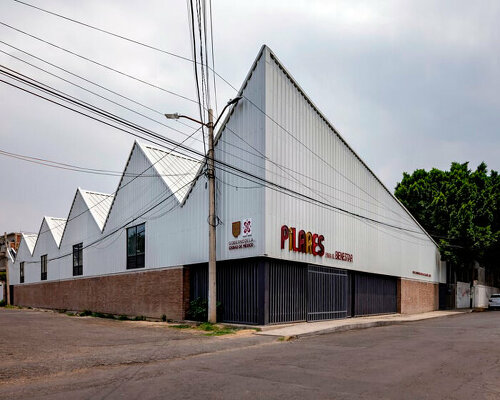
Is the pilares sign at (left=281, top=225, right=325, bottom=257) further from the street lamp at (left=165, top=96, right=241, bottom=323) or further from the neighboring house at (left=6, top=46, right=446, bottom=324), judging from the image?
the street lamp at (left=165, top=96, right=241, bottom=323)

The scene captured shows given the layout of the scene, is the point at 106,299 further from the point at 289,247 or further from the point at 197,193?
the point at 289,247

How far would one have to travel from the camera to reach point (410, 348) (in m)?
13.8

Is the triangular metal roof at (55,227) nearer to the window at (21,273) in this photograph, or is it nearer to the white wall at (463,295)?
the window at (21,273)

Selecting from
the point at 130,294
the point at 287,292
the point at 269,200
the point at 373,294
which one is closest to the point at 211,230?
A: the point at 269,200

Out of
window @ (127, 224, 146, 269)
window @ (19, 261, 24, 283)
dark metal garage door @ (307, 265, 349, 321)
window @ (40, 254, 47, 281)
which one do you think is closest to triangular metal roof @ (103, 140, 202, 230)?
window @ (127, 224, 146, 269)

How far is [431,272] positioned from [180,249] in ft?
77.8

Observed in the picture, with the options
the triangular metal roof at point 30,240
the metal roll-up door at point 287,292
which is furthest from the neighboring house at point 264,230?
the triangular metal roof at point 30,240

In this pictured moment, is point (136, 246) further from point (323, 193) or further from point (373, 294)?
point (373, 294)

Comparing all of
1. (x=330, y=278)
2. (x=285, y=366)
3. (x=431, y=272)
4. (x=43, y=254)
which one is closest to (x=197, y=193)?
(x=330, y=278)

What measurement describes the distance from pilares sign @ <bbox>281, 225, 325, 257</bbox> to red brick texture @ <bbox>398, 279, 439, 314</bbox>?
42.9ft

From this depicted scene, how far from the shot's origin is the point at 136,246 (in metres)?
30.0

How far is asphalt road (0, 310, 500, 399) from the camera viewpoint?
821cm

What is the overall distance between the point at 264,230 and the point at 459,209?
24701 millimetres

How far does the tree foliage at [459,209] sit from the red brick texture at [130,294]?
78.6 ft
